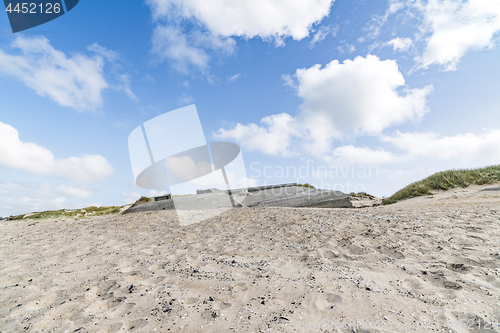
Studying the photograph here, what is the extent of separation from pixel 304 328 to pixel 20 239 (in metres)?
11.8

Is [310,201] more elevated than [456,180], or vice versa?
[310,201]

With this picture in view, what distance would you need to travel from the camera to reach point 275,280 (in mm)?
4012

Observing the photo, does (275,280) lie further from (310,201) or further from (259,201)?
(259,201)

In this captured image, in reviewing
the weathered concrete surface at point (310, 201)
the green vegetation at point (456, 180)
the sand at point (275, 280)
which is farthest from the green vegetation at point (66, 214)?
the green vegetation at point (456, 180)

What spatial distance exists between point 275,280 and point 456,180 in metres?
16.9

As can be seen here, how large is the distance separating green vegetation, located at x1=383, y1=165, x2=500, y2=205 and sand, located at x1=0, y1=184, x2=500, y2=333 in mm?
8422

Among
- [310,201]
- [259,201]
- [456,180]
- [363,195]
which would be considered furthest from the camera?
[363,195]

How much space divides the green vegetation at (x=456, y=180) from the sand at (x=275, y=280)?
8422 mm

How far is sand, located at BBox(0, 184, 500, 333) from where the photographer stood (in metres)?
2.90

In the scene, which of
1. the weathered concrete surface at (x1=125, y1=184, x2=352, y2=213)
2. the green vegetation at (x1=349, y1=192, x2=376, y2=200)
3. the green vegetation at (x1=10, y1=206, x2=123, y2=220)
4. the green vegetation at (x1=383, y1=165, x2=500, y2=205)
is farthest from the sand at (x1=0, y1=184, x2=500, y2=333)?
the green vegetation at (x1=349, y1=192, x2=376, y2=200)

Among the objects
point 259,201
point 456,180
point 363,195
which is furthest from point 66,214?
point 456,180

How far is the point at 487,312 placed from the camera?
2.91 m

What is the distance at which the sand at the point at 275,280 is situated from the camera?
290 cm

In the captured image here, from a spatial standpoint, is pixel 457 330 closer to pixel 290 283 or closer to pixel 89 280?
pixel 290 283
